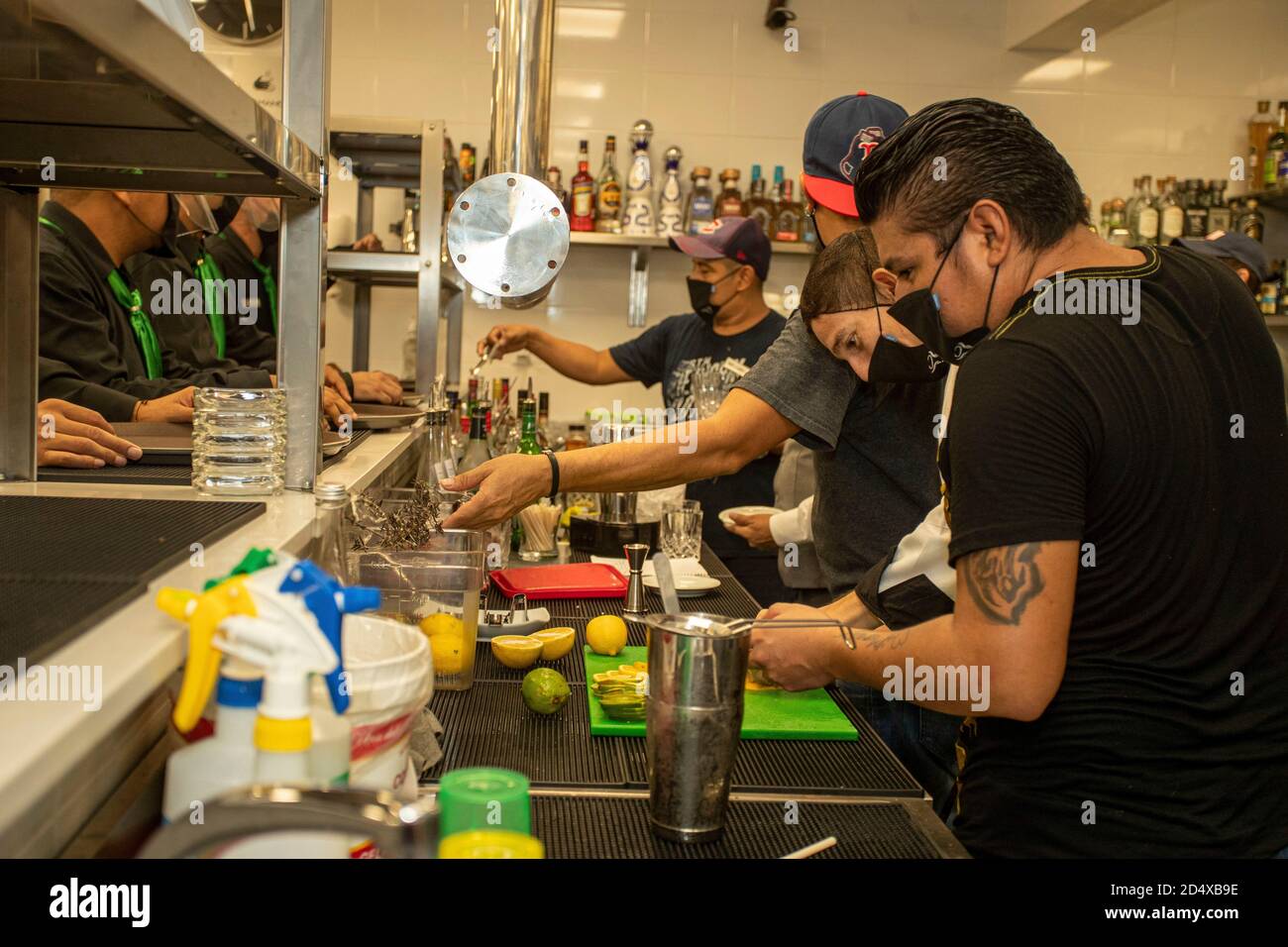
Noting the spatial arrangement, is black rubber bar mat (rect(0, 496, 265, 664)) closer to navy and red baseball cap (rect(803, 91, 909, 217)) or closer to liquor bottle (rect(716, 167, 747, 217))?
navy and red baseball cap (rect(803, 91, 909, 217))

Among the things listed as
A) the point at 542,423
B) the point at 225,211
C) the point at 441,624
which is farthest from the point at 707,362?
the point at 441,624

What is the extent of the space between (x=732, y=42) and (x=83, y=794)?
5111 millimetres

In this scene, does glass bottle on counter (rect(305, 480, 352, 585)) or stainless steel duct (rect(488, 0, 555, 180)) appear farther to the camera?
stainless steel duct (rect(488, 0, 555, 180))

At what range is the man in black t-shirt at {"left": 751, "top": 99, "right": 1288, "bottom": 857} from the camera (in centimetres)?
120

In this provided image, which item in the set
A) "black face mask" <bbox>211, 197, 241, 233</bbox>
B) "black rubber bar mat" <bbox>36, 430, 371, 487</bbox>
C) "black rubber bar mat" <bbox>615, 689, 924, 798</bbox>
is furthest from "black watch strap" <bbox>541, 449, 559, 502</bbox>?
"black face mask" <bbox>211, 197, 241, 233</bbox>

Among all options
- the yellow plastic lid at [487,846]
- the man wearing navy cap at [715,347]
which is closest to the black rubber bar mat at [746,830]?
the yellow plastic lid at [487,846]

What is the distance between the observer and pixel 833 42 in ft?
17.6

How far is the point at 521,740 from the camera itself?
1.40m

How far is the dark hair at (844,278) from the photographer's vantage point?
2.06 meters

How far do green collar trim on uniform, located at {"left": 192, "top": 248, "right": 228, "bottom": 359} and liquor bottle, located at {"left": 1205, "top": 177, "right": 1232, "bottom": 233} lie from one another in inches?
169

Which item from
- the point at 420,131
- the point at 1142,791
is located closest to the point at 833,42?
the point at 420,131

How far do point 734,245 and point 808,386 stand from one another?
72.3 inches

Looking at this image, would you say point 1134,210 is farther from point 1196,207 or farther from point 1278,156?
point 1278,156

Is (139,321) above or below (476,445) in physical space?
above
